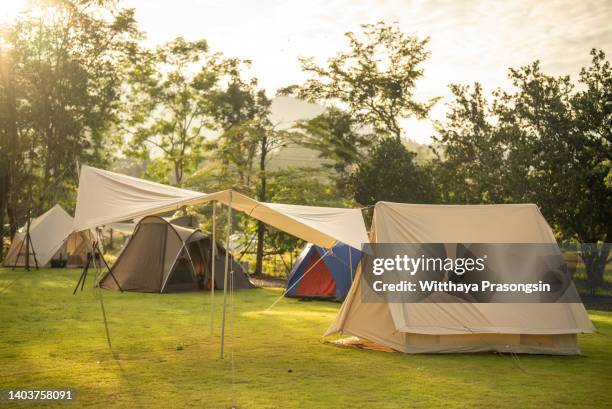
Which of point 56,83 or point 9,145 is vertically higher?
point 56,83

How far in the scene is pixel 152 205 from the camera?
342 inches

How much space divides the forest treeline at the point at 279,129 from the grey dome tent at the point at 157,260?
4999mm

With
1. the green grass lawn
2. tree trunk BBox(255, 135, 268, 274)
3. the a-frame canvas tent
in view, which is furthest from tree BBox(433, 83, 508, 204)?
the a-frame canvas tent

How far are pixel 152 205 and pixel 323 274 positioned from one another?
862cm

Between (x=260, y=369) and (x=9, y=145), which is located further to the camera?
(x=9, y=145)

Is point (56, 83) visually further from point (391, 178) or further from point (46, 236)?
point (391, 178)

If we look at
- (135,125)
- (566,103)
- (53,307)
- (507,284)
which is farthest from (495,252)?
(135,125)

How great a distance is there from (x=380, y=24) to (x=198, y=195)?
72.0 feet

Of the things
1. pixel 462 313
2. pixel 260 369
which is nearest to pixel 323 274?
pixel 462 313

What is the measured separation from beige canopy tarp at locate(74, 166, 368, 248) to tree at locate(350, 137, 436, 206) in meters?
12.9

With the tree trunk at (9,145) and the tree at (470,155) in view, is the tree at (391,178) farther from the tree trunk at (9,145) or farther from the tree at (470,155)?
the tree trunk at (9,145)

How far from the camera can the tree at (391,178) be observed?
896 inches

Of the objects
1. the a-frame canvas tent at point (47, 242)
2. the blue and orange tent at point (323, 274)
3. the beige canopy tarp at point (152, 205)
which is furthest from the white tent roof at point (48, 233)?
the beige canopy tarp at point (152, 205)

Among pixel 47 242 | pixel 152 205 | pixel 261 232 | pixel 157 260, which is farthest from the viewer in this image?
pixel 47 242
